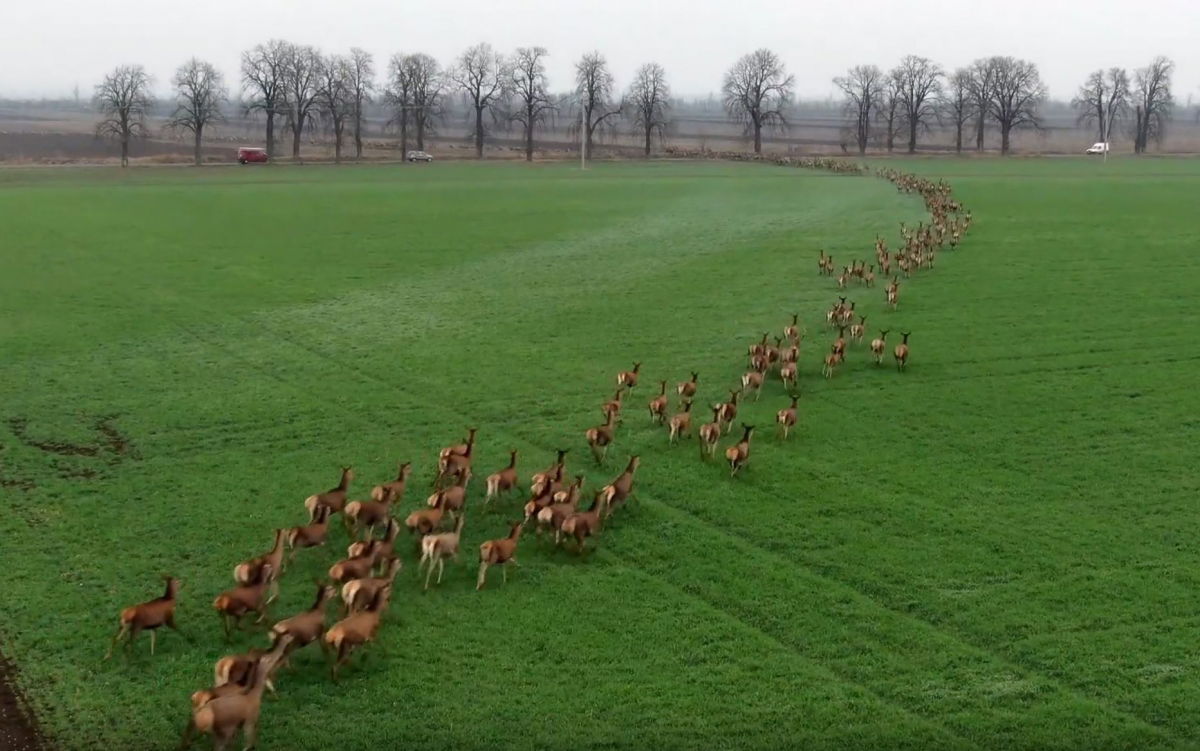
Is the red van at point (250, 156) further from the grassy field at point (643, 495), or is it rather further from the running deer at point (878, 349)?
the running deer at point (878, 349)

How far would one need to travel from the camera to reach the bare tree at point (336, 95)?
106 m

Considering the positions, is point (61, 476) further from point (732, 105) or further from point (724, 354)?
point (732, 105)

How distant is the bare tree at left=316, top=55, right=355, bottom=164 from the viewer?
347 feet

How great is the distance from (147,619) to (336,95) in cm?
10732

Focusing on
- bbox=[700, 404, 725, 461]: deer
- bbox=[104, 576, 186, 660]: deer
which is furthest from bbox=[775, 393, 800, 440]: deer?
bbox=[104, 576, 186, 660]: deer

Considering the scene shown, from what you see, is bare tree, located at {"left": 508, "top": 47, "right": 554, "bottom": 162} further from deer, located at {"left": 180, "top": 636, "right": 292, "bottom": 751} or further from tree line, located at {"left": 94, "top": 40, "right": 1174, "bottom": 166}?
deer, located at {"left": 180, "top": 636, "right": 292, "bottom": 751}

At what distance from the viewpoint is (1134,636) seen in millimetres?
11641

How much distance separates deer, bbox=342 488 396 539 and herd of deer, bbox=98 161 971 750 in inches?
0.5

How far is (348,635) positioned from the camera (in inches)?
420

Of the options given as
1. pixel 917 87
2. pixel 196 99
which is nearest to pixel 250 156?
pixel 196 99

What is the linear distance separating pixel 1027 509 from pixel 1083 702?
485 centimetres

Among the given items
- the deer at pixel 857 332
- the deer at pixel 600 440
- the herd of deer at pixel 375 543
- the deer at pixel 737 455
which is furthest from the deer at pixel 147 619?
the deer at pixel 857 332

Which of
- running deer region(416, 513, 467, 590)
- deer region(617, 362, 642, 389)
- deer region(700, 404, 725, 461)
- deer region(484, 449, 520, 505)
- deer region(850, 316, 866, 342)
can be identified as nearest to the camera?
running deer region(416, 513, 467, 590)

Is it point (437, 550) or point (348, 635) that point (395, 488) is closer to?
point (437, 550)
